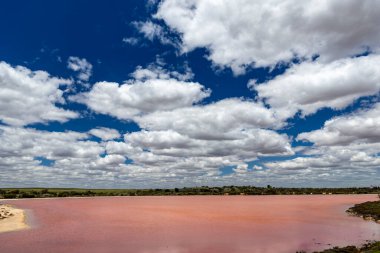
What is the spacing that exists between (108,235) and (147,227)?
10342mm

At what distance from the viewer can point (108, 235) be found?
51781mm

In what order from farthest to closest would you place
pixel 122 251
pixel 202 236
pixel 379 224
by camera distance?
pixel 379 224
pixel 202 236
pixel 122 251

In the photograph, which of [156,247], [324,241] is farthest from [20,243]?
[324,241]

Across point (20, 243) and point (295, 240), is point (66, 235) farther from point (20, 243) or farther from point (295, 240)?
point (295, 240)

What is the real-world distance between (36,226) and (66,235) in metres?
13.2

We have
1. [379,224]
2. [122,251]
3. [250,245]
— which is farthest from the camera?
[379,224]

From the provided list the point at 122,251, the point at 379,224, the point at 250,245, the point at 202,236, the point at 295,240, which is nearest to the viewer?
the point at 122,251

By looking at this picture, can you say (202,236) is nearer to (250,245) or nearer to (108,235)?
(250,245)

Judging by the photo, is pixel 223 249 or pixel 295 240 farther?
pixel 295 240

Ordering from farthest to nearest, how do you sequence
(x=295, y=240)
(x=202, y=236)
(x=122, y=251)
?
(x=202, y=236) → (x=295, y=240) → (x=122, y=251)

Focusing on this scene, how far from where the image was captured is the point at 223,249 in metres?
39.7

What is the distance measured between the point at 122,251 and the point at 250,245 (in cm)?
1428

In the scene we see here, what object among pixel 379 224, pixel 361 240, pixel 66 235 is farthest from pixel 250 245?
pixel 379 224

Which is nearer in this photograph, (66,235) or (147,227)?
(66,235)
